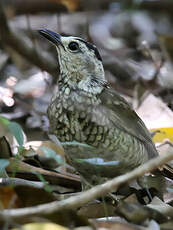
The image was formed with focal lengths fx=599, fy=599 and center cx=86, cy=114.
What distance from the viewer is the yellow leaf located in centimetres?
514

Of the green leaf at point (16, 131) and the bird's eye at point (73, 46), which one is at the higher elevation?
the bird's eye at point (73, 46)

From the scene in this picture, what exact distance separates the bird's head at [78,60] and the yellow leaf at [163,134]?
956mm

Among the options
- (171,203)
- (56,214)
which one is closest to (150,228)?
(56,214)

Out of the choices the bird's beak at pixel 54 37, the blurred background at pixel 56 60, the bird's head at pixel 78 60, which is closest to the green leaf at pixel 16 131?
the bird's head at pixel 78 60

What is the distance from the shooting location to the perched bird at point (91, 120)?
4.16 meters

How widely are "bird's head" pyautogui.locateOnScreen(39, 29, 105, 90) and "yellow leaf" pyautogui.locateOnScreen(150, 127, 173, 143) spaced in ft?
3.14

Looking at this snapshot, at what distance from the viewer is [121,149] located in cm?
425

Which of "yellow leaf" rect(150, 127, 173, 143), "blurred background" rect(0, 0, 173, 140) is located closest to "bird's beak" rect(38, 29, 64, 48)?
"blurred background" rect(0, 0, 173, 140)

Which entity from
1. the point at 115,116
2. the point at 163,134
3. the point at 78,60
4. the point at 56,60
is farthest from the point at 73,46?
the point at 56,60

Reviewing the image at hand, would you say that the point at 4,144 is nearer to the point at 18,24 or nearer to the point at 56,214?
the point at 56,214

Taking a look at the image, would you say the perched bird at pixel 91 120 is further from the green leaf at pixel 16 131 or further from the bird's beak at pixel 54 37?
the green leaf at pixel 16 131

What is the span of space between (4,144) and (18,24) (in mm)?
5054

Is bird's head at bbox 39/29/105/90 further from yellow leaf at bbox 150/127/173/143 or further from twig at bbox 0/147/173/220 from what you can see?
twig at bbox 0/147/173/220

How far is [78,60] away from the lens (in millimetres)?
4488
